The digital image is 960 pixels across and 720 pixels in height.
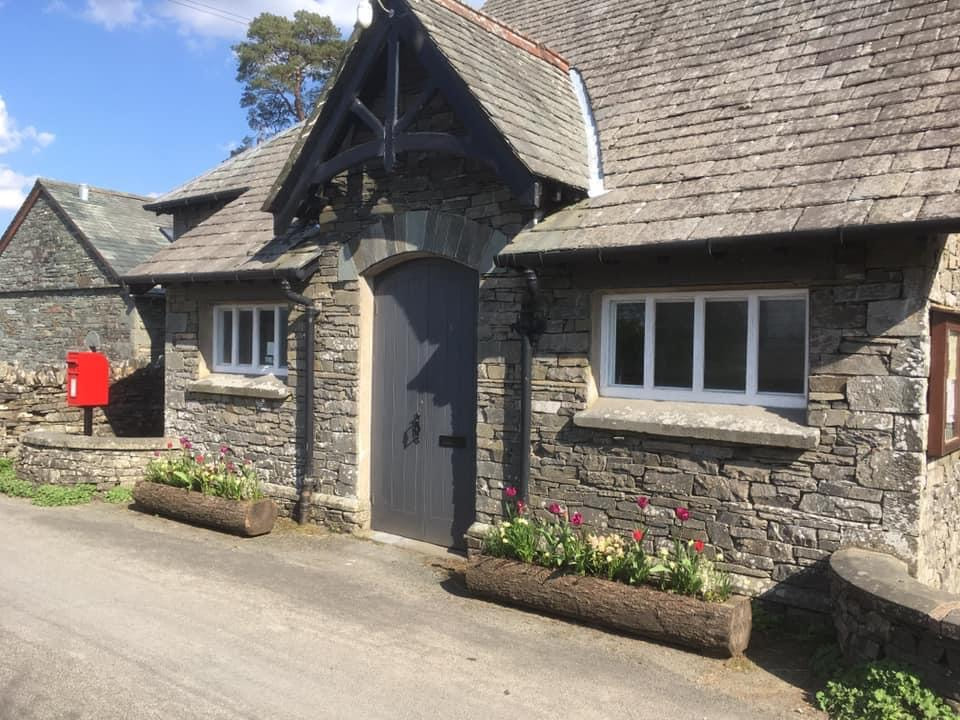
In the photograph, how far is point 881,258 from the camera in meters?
5.64

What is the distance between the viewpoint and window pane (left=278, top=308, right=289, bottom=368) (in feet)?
33.0

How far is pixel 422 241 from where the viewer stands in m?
8.27

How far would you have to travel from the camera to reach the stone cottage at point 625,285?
575 cm

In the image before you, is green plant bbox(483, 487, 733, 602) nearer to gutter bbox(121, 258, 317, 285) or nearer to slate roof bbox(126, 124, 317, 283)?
gutter bbox(121, 258, 317, 285)

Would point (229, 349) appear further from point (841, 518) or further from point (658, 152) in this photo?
point (841, 518)

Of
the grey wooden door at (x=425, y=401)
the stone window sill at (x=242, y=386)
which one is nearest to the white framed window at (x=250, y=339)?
the stone window sill at (x=242, y=386)

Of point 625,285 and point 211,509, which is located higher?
point 625,285

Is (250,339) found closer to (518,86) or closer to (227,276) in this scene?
(227,276)

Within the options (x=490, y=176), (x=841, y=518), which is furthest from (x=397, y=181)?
(x=841, y=518)

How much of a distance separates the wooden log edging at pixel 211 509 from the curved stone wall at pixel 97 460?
127 centimetres

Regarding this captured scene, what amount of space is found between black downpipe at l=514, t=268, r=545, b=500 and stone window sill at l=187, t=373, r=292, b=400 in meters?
3.37

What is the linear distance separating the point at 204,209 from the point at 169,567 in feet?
26.9

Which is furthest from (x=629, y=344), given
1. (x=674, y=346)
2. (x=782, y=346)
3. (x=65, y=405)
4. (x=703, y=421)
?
(x=65, y=405)

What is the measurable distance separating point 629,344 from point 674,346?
42cm
